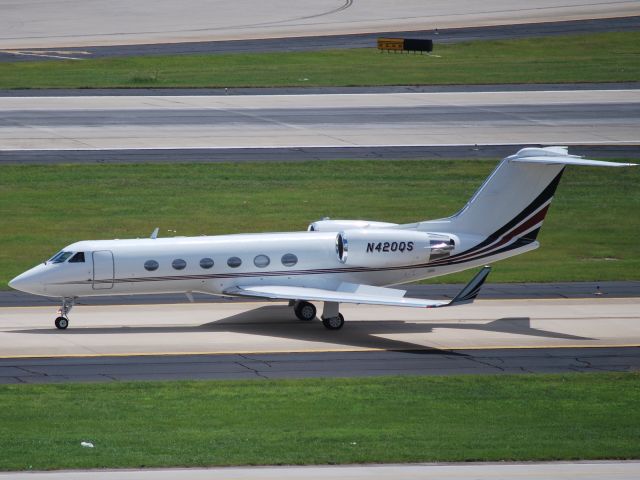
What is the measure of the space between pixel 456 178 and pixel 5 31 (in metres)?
44.6

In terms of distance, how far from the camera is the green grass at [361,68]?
232 ft

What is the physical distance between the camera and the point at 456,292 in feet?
127

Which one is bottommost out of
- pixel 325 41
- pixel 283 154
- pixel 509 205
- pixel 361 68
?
pixel 509 205

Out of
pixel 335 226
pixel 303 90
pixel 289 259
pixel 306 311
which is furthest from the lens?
pixel 303 90

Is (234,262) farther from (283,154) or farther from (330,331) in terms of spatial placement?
(283,154)

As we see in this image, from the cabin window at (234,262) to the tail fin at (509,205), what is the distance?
5.33m

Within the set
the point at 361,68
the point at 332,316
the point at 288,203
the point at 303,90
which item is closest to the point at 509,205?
the point at 332,316

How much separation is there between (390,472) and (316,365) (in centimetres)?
847

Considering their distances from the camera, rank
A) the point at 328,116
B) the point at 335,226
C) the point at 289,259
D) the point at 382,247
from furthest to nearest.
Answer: the point at 328,116
the point at 335,226
the point at 289,259
the point at 382,247

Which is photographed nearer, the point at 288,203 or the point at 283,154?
the point at 288,203

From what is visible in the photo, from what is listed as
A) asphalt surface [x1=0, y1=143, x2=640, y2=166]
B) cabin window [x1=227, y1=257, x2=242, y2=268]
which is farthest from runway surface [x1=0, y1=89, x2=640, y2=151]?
cabin window [x1=227, y1=257, x2=242, y2=268]

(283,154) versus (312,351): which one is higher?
(283,154)

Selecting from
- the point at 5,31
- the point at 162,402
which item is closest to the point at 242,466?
the point at 162,402

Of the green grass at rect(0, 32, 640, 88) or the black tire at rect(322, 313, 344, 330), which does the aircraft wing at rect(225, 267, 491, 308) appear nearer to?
the black tire at rect(322, 313, 344, 330)
